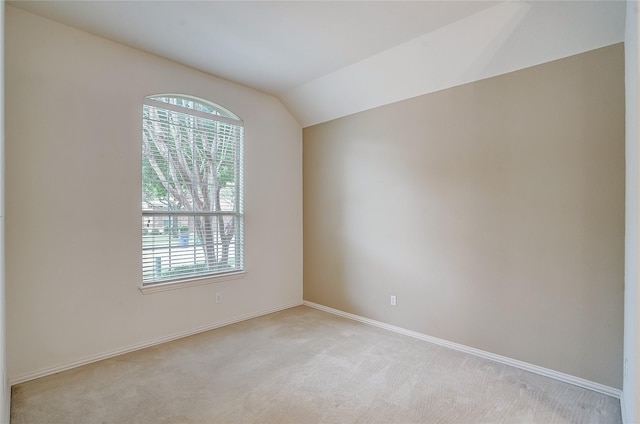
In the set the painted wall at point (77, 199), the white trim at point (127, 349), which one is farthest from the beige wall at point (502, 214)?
the painted wall at point (77, 199)

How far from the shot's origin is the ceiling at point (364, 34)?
93.0 inches

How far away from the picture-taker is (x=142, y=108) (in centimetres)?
309

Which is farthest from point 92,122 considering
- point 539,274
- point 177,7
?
point 539,274

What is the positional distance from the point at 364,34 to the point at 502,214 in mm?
1988

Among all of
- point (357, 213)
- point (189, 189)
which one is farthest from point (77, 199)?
point (357, 213)

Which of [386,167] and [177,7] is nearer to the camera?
[177,7]

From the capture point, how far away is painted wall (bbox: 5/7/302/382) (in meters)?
2.47

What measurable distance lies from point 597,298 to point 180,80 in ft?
A: 13.7

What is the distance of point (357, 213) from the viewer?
12.9 feet

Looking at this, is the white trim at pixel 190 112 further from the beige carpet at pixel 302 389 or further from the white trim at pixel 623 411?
the white trim at pixel 623 411

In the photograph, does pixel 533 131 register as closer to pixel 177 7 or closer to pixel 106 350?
pixel 177 7

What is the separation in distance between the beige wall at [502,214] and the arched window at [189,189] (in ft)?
4.60

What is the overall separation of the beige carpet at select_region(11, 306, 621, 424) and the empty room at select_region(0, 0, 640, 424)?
2 centimetres

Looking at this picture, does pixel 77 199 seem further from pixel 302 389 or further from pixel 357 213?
pixel 357 213
